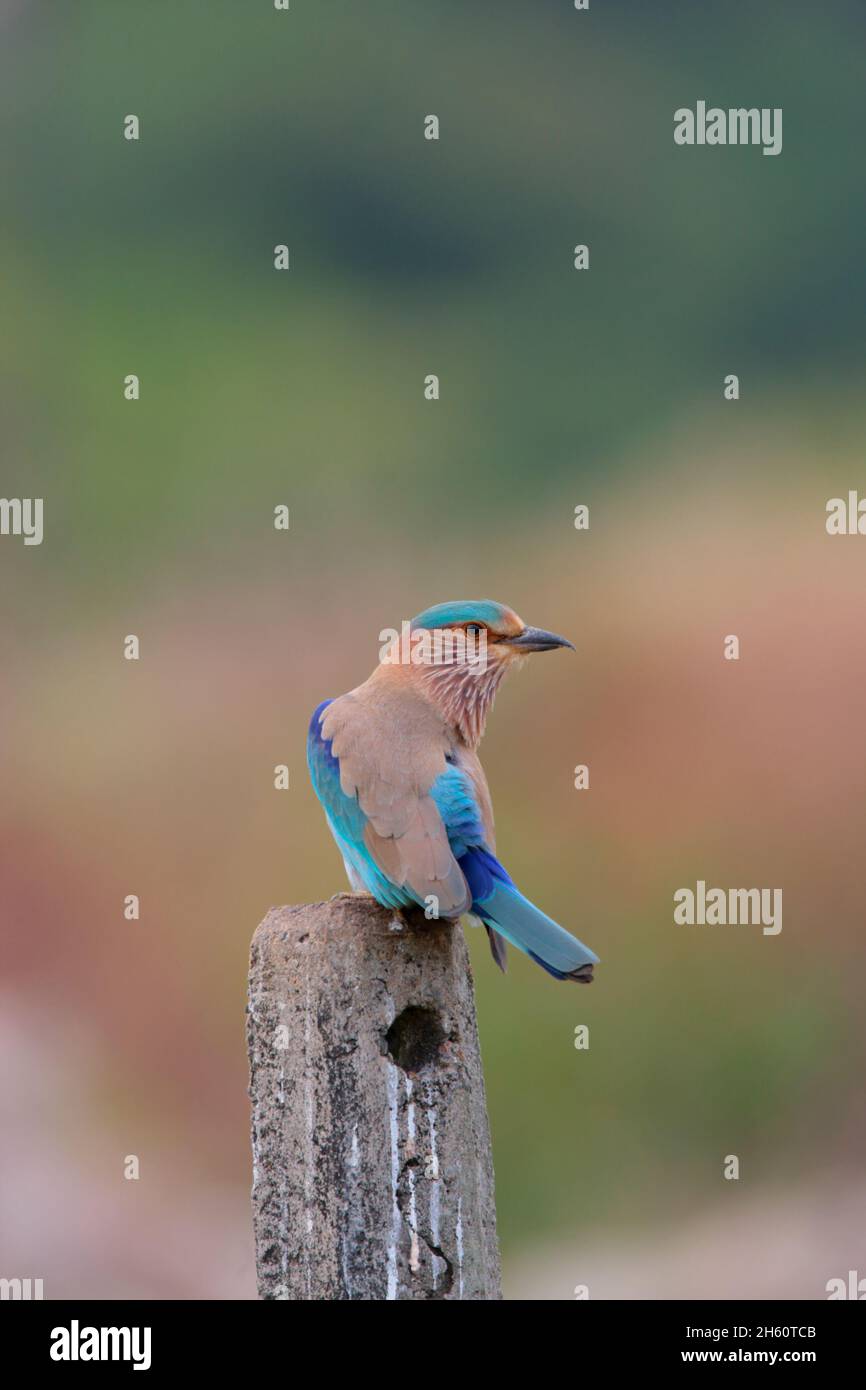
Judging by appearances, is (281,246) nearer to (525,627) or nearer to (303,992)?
(525,627)

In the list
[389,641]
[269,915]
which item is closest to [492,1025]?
[389,641]

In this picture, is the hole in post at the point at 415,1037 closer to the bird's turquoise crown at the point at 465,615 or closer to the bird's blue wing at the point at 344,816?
the bird's blue wing at the point at 344,816

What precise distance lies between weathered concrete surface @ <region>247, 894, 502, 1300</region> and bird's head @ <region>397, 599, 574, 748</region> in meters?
0.99

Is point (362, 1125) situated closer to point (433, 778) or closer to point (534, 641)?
point (433, 778)

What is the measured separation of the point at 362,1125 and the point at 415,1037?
1.02ft

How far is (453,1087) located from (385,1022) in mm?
237

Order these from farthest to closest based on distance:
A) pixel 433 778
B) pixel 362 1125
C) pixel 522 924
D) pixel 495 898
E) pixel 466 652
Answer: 1. pixel 466 652
2. pixel 433 778
3. pixel 495 898
4. pixel 522 924
5. pixel 362 1125

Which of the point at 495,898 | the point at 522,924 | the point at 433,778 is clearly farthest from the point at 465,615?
the point at 522,924

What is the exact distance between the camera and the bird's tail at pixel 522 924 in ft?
14.3

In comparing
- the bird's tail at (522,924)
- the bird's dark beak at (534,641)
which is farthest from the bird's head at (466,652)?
the bird's tail at (522,924)

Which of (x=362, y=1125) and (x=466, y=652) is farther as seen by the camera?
(x=466, y=652)

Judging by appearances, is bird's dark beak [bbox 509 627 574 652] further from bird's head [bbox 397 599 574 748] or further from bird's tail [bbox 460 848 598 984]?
bird's tail [bbox 460 848 598 984]

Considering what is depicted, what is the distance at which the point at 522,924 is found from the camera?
4.46 meters

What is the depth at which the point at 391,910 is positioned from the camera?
4625 mm
